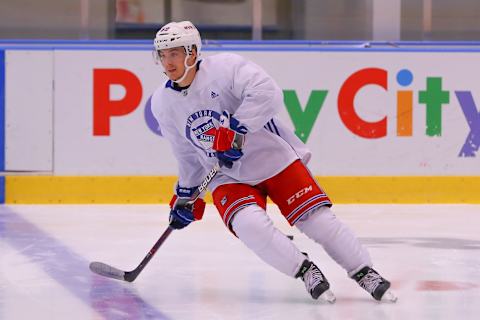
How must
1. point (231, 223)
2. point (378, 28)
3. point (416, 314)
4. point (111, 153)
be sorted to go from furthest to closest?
point (378, 28) < point (111, 153) < point (231, 223) < point (416, 314)

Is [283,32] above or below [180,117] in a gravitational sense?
above

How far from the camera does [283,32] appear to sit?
8.02 m

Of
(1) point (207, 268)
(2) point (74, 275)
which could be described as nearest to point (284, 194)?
(1) point (207, 268)

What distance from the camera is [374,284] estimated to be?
10.6 ft

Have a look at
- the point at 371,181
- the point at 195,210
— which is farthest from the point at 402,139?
the point at 195,210

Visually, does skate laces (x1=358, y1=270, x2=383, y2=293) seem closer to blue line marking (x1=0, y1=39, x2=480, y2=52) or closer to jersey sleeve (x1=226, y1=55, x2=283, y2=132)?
jersey sleeve (x1=226, y1=55, x2=283, y2=132)

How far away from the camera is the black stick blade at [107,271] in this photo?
3.65 meters

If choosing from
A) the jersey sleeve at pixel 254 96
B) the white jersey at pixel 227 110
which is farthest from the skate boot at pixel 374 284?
the jersey sleeve at pixel 254 96

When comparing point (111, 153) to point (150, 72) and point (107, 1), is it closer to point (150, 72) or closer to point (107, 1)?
point (150, 72)

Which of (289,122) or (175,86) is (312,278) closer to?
(175,86)

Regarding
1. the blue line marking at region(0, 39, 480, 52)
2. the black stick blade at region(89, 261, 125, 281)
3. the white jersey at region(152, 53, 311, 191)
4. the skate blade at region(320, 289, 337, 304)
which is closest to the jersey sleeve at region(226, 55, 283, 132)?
the white jersey at region(152, 53, 311, 191)

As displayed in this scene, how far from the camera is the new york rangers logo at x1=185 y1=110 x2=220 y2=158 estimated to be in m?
3.38

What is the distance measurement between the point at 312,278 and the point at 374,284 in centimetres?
18

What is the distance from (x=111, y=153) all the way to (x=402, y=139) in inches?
61.8
